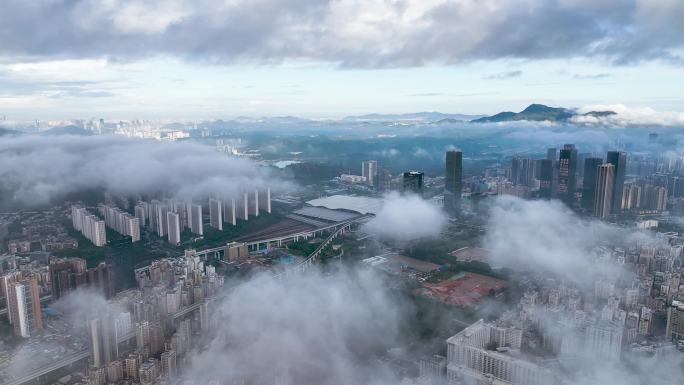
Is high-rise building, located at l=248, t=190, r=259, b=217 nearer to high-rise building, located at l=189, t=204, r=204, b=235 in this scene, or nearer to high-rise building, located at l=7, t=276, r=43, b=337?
high-rise building, located at l=189, t=204, r=204, b=235

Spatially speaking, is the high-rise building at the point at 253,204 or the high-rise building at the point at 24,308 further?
the high-rise building at the point at 253,204

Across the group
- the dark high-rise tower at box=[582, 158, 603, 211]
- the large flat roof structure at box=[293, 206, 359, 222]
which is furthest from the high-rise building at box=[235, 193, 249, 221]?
the dark high-rise tower at box=[582, 158, 603, 211]

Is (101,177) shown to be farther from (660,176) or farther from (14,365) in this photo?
(660,176)

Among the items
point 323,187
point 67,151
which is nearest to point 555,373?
point 67,151

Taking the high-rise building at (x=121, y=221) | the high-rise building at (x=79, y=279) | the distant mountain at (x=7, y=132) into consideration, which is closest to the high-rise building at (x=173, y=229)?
the high-rise building at (x=121, y=221)

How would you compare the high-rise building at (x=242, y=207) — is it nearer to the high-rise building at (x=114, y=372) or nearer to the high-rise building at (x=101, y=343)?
the high-rise building at (x=101, y=343)

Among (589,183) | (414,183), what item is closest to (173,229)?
(414,183)

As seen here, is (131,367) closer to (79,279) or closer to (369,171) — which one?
→ (79,279)

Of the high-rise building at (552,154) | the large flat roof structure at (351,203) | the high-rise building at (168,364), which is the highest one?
the high-rise building at (552,154)
